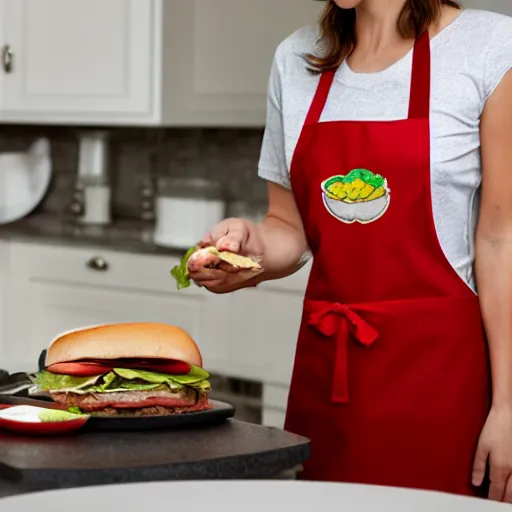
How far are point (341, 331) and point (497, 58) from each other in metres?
0.43

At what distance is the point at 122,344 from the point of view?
1.24 metres

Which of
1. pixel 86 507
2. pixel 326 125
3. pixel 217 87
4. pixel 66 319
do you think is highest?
pixel 217 87

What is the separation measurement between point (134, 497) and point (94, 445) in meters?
0.51

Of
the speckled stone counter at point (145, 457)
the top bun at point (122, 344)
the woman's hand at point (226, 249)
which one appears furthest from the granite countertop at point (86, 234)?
the speckled stone counter at point (145, 457)

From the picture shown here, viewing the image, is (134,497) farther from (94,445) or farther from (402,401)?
(402,401)

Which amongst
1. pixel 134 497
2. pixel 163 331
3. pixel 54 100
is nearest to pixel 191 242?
pixel 54 100

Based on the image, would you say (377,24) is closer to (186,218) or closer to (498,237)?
(498,237)

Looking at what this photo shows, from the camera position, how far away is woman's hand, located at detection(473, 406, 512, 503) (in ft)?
4.83

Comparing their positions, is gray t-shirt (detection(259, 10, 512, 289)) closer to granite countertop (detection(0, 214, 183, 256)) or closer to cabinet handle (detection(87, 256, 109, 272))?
granite countertop (detection(0, 214, 183, 256))

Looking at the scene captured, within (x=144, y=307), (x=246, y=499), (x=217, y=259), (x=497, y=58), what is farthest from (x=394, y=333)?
(x=144, y=307)

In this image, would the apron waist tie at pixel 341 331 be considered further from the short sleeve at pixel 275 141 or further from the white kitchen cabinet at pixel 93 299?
the white kitchen cabinet at pixel 93 299

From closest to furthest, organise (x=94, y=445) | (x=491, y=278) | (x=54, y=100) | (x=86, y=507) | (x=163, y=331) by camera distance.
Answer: (x=86, y=507) → (x=94, y=445) → (x=163, y=331) → (x=491, y=278) → (x=54, y=100)

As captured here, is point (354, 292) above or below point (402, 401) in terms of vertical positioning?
above

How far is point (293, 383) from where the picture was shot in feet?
5.35
